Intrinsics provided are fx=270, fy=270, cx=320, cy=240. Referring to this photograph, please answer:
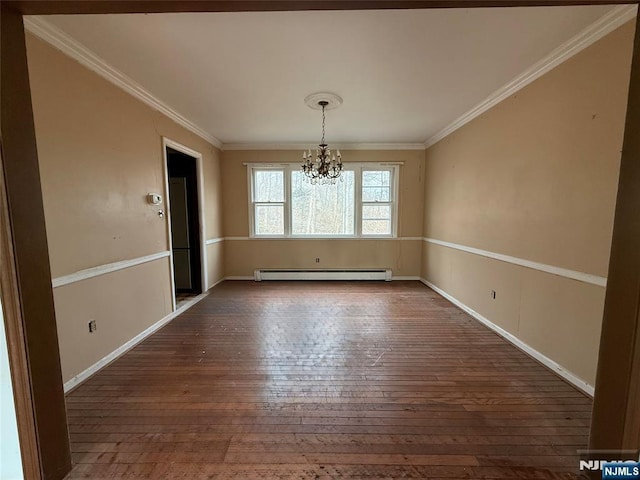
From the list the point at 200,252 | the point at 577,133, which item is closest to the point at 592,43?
the point at 577,133

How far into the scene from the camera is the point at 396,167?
514 centimetres

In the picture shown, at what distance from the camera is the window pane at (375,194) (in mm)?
5230

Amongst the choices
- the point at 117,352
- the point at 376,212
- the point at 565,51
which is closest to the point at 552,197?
the point at 565,51

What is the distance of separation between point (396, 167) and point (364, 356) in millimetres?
3760

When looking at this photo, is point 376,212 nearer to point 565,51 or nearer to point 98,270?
point 565,51

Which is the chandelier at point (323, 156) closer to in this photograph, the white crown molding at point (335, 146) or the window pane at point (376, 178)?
the white crown molding at point (335, 146)

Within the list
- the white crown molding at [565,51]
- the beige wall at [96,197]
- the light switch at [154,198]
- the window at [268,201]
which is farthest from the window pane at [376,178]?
the light switch at [154,198]

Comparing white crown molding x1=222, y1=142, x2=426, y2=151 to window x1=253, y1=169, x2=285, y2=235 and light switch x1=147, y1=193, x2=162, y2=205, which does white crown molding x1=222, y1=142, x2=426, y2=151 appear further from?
light switch x1=147, y1=193, x2=162, y2=205

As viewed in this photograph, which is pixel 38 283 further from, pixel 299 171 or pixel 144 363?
pixel 299 171

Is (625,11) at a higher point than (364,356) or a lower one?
higher

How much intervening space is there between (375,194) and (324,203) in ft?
3.30

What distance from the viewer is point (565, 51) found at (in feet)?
6.81

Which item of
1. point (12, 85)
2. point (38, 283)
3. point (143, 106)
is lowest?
point (38, 283)

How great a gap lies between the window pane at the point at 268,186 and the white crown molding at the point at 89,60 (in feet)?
6.44
